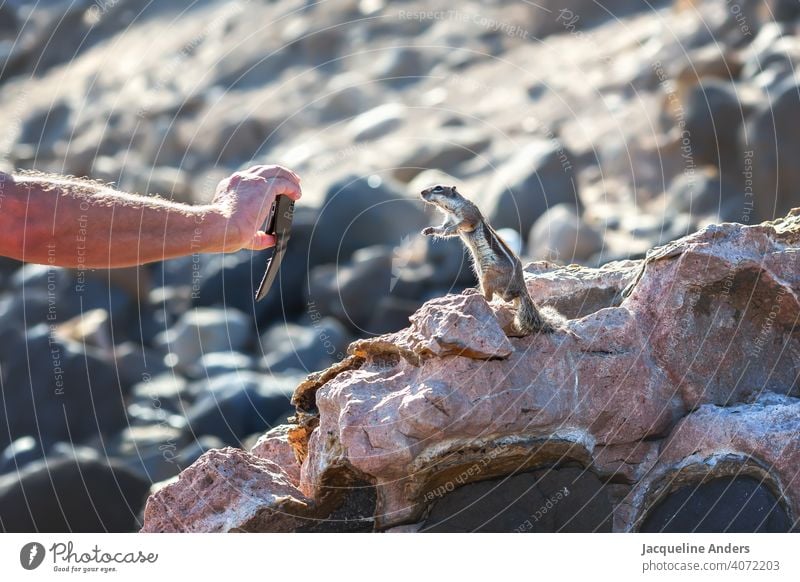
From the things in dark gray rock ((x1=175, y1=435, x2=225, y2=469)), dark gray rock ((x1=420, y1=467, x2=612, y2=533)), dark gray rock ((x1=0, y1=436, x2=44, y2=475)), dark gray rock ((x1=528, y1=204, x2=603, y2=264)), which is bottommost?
dark gray rock ((x1=0, y1=436, x2=44, y2=475))

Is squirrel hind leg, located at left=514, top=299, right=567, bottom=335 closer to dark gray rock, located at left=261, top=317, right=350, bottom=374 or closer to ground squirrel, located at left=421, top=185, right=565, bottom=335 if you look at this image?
ground squirrel, located at left=421, top=185, right=565, bottom=335

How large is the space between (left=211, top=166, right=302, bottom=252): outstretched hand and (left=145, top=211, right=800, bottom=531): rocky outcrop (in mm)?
1310

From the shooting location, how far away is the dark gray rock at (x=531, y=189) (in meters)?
28.0

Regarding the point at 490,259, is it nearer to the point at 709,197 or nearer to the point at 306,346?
the point at 306,346

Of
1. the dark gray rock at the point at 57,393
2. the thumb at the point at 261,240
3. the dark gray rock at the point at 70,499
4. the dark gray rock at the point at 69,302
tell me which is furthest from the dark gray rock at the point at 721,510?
the dark gray rock at the point at 69,302

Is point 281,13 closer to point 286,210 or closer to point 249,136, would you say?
point 249,136

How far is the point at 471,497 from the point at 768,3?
91.7 ft

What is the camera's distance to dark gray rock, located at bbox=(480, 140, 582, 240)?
2798cm

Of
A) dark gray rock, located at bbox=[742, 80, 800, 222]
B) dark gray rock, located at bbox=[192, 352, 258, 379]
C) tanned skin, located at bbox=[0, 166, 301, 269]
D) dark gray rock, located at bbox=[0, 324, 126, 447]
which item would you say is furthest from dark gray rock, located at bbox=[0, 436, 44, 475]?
tanned skin, located at bbox=[0, 166, 301, 269]

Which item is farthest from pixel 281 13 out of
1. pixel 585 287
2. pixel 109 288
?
pixel 585 287

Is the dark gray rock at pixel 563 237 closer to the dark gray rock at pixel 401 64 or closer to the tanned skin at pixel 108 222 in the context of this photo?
the dark gray rock at pixel 401 64

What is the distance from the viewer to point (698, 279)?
786 centimetres
